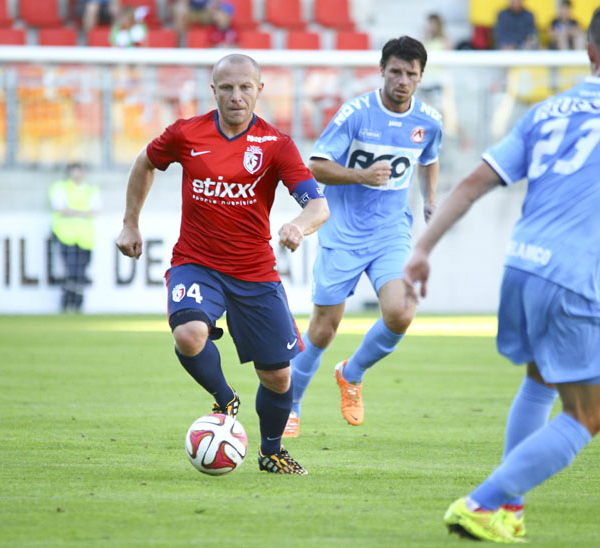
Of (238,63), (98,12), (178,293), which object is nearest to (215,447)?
(178,293)

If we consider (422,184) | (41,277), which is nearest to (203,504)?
(422,184)

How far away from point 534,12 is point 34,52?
1013cm

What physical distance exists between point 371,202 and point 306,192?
6.46 ft

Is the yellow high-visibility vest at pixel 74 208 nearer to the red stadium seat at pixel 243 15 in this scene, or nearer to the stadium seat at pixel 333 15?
the red stadium seat at pixel 243 15

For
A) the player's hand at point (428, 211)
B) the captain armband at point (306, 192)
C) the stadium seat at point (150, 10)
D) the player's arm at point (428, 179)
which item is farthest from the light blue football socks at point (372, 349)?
the stadium seat at point (150, 10)

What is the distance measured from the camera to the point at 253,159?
19.2 feet

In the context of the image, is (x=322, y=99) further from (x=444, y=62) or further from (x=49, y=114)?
(x=49, y=114)

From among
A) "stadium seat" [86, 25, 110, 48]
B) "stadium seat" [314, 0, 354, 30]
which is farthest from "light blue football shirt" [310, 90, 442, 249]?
"stadium seat" [314, 0, 354, 30]

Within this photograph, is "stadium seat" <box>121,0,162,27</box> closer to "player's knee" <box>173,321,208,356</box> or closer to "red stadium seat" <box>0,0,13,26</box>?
"red stadium seat" <box>0,0,13,26</box>

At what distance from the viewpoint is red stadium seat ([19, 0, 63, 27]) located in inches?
886

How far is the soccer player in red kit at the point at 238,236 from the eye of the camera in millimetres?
5797

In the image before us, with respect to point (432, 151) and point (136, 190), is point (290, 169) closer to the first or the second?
point (136, 190)

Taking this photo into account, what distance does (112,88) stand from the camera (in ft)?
64.3

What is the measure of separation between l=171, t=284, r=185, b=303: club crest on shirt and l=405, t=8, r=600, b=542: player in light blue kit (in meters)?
1.93
